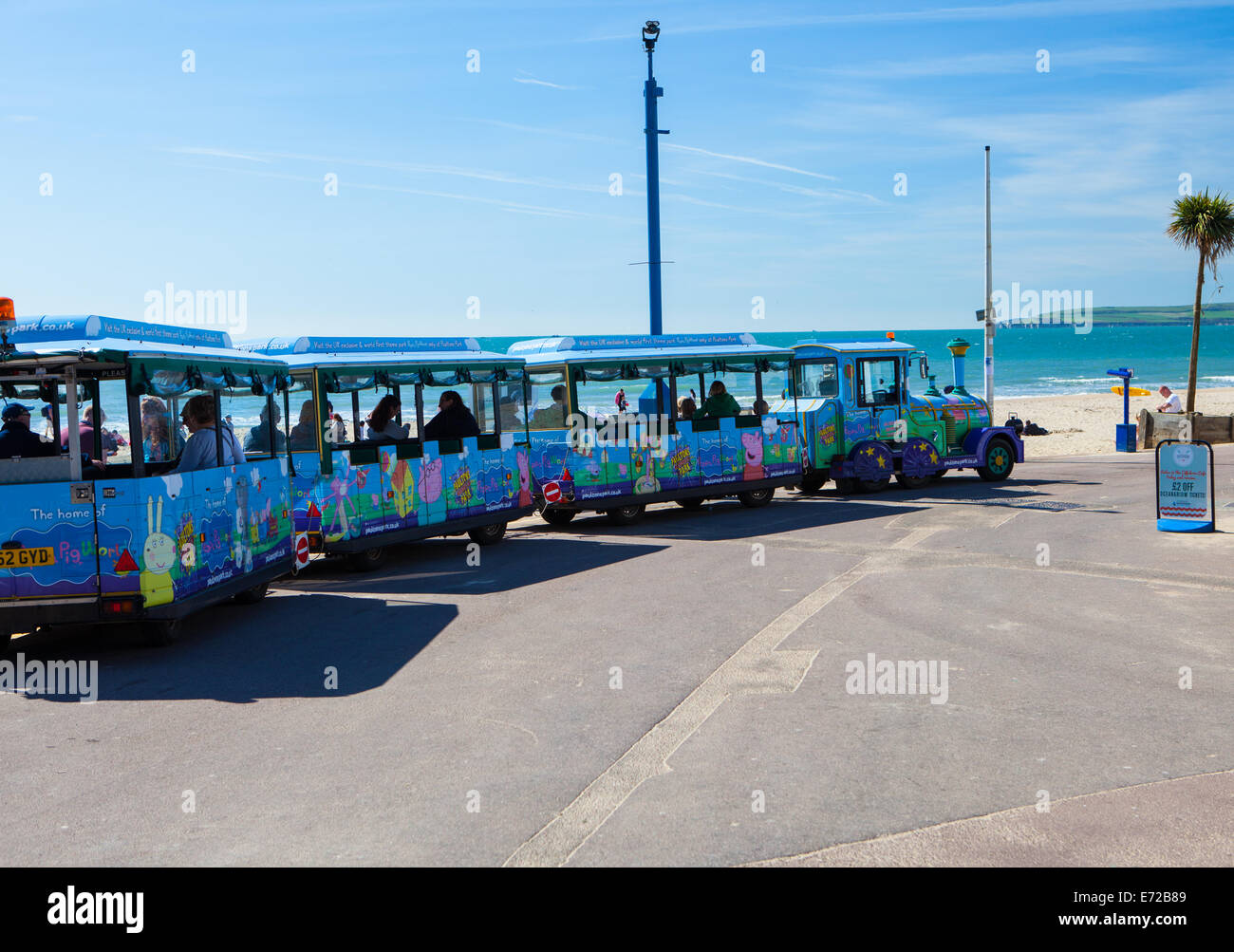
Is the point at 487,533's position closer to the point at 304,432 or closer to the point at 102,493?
the point at 304,432

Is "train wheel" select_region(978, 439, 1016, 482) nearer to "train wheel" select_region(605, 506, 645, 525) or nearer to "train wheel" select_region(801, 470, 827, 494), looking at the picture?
"train wheel" select_region(801, 470, 827, 494)

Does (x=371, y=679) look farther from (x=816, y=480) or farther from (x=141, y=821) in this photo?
(x=816, y=480)

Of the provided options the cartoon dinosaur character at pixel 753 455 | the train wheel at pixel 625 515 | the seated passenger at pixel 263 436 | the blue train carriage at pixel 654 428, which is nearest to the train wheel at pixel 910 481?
the blue train carriage at pixel 654 428

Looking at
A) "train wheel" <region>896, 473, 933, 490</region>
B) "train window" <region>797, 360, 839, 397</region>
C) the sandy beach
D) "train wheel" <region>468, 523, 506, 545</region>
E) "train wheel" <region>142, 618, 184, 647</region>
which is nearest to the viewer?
"train wheel" <region>142, 618, 184, 647</region>

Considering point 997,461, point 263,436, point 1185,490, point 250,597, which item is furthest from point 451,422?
point 997,461

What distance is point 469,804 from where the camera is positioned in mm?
5559

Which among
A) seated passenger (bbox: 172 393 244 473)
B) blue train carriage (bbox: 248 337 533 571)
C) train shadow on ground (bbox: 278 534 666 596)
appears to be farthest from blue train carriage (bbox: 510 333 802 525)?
seated passenger (bbox: 172 393 244 473)

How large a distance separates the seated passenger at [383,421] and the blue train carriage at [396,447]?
2cm

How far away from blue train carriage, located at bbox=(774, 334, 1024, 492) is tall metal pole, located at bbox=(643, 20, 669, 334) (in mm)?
3857

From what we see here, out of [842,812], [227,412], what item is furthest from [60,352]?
[842,812]

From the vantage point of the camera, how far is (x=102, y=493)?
8953 mm

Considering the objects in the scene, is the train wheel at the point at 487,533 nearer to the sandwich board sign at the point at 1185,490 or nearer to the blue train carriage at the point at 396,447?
the blue train carriage at the point at 396,447

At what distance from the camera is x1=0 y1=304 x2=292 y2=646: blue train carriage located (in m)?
8.93

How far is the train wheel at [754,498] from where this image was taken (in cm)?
1938
